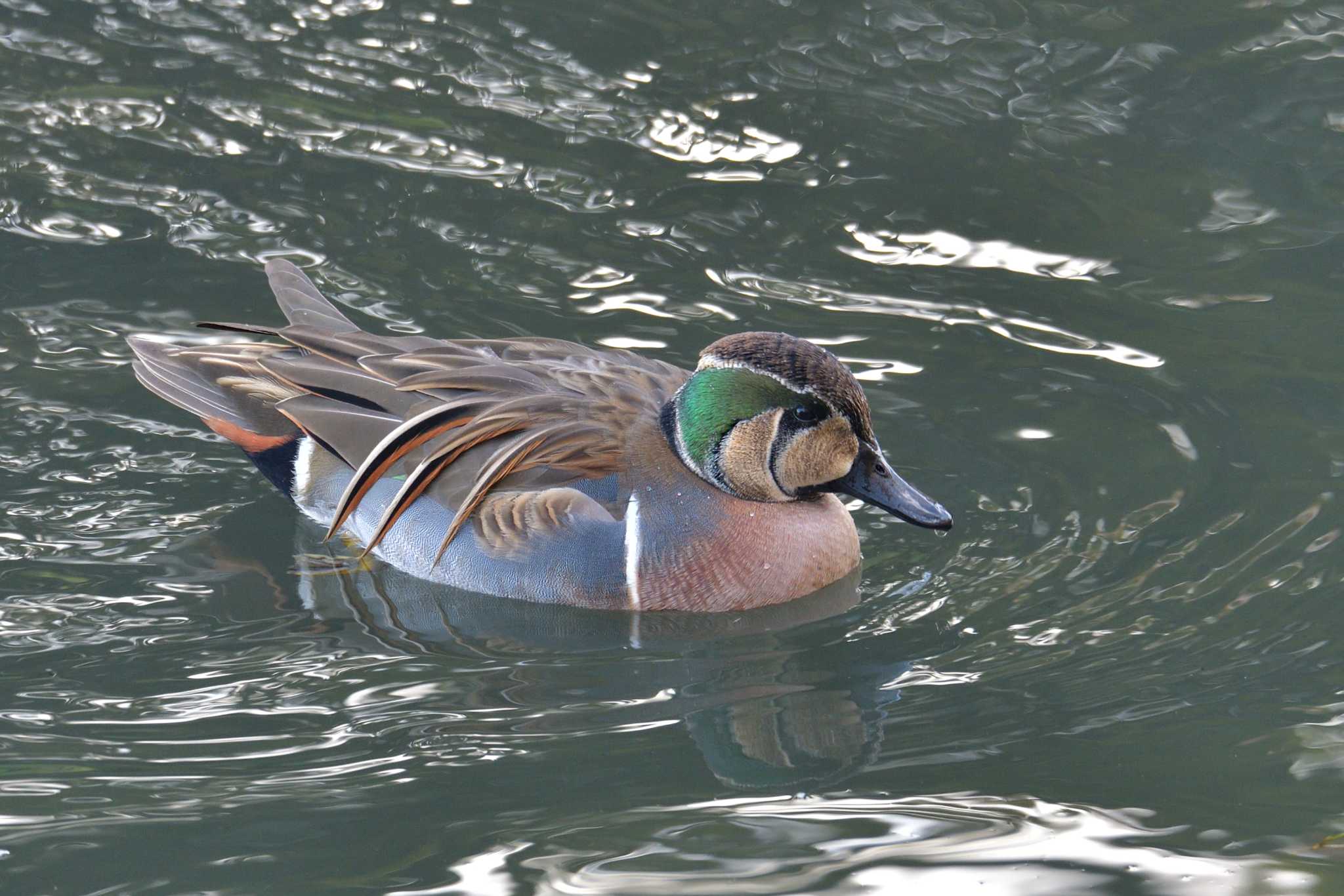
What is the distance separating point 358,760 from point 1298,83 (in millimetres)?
7070

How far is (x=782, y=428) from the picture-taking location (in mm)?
6340

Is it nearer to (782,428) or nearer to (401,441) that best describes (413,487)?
(401,441)

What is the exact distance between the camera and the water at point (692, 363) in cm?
465

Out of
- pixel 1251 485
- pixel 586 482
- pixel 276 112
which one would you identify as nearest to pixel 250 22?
pixel 276 112

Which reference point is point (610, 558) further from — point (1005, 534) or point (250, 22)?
point (250, 22)

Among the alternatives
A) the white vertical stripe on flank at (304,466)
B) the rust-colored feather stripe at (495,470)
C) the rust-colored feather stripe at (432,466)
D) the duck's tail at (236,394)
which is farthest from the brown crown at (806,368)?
the duck's tail at (236,394)

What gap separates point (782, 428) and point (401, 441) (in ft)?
4.92

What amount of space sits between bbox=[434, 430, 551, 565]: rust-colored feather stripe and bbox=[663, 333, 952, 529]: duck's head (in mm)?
550

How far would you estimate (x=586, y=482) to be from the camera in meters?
6.40

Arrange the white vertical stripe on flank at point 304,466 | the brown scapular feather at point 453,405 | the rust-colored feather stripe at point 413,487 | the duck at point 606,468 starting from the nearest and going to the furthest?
the duck at point 606,468 < the brown scapular feather at point 453,405 < the rust-colored feather stripe at point 413,487 < the white vertical stripe on flank at point 304,466

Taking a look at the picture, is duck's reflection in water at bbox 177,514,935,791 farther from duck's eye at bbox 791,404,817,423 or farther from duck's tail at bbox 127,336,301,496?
A: duck's eye at bbox 791,404,817,423

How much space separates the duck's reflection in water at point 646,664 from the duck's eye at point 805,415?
69 cm

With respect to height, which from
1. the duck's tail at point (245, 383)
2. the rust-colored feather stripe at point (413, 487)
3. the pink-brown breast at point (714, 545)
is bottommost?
the pink-brown breast at point (714, 545)

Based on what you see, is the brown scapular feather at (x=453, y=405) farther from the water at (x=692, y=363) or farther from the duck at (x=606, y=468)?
the water at (x=692, y=363)
